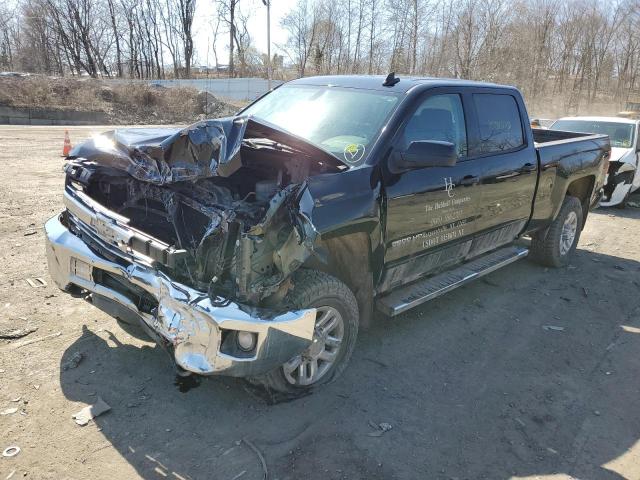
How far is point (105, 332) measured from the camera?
3902 millimetres

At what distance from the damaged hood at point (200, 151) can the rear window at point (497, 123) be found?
184 centimetres

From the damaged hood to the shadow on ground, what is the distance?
1.36m

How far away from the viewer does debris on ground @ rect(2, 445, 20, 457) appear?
2.63m

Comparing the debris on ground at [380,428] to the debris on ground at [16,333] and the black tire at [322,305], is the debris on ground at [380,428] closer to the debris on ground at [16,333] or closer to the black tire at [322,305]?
the black tire at [322,305]

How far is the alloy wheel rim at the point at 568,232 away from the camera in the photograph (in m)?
6.25

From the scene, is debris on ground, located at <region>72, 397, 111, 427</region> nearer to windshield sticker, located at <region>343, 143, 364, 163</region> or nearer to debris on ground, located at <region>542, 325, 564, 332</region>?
windshield sticker, located at <region>343, 143, 364, 163</region>

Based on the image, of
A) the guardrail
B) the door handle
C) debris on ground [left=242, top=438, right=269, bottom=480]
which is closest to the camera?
debris on ground [left=242, top=438, right=269, bottom=480]

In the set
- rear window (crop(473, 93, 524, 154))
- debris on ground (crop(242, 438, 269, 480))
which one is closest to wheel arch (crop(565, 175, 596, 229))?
rear window (crop(473, 93, 524, 154))

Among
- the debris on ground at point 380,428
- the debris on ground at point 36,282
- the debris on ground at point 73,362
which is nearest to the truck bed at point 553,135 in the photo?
the debris on ground at point 380,428

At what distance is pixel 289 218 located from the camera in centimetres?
280

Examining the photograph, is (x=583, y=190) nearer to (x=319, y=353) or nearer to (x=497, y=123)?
(x=497, y=123)

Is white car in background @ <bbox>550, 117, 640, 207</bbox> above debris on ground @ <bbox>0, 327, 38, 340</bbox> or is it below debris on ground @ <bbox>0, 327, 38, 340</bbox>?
above

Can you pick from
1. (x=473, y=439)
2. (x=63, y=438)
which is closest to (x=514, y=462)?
(x=473, y=439)

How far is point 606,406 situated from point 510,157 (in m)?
2.33
